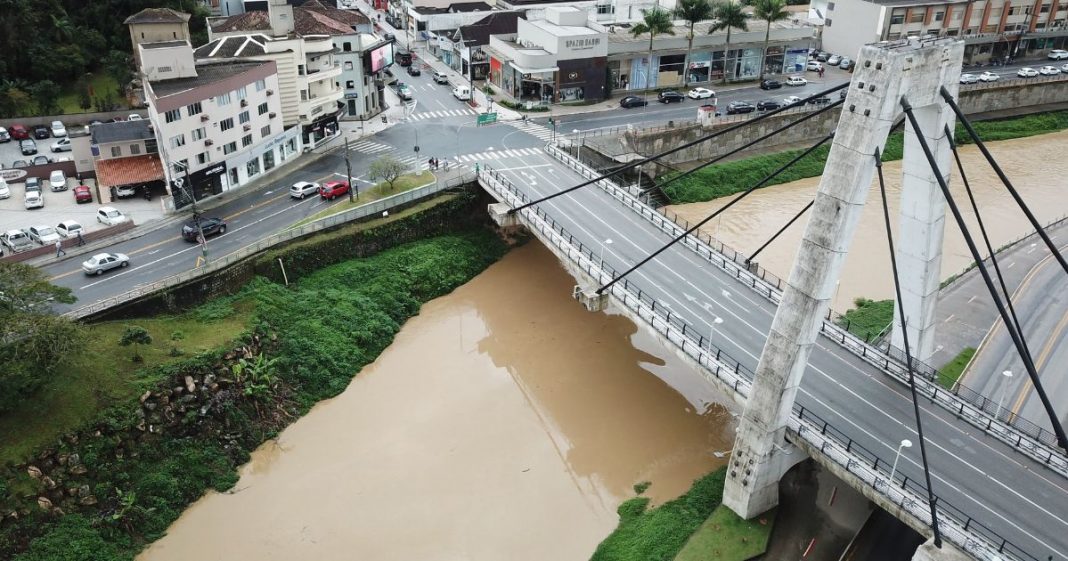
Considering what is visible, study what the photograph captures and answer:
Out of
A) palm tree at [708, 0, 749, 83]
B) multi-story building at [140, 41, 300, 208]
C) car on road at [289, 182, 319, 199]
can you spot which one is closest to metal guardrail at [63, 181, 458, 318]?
car on road at [289, 182, 319, 199]

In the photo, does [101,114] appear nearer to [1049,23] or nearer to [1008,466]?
[1008,466]

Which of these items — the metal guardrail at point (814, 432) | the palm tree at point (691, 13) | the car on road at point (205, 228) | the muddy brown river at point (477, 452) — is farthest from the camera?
the palm tree at point (691, 13)

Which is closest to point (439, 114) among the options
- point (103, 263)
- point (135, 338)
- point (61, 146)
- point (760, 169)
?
point (760, 169)

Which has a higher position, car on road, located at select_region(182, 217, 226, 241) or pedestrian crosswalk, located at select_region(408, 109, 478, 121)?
pedestrian crosswalk, located at select_region(408, 109, 478, 121)

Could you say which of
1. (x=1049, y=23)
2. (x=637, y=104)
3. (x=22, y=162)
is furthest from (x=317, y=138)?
(x=1049, y=23)

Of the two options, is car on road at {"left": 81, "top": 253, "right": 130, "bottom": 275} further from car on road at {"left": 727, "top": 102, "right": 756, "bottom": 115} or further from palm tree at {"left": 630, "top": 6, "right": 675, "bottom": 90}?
palm tree at {"left": 630, "top": 6, "right": 675, "bottom": 90}

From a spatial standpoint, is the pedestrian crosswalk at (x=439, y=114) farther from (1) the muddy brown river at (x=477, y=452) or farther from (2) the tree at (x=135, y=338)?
(2) the tree at (x=135, y=338)

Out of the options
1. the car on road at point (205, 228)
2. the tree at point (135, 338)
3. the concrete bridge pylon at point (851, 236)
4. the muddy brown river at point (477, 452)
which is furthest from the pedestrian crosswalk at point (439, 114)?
the concrete bridge pylon at point (851, 236)
